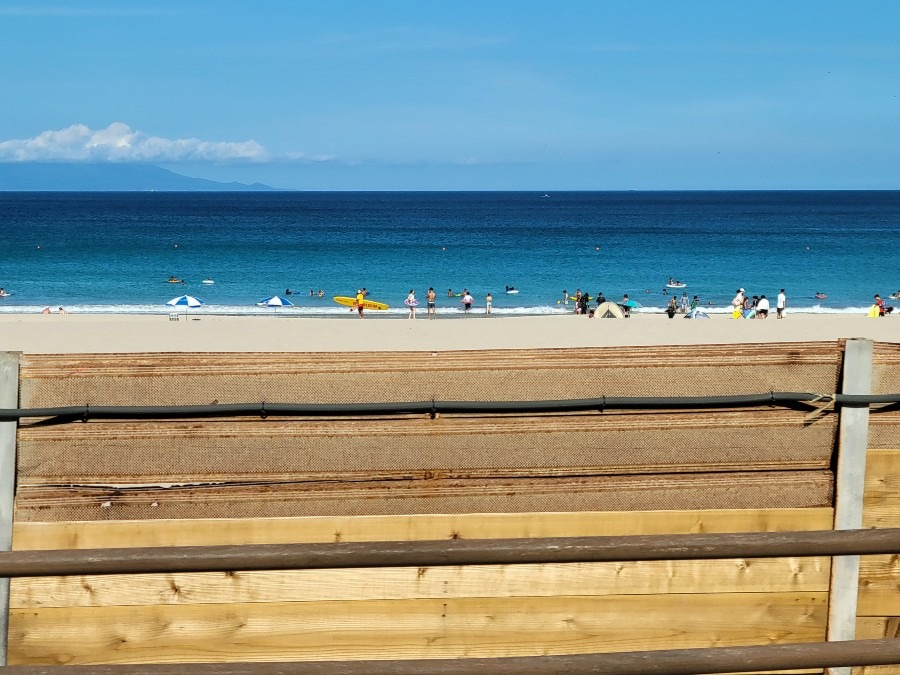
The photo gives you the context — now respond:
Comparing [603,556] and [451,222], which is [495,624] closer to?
[603,556]

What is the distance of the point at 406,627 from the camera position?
317 cm

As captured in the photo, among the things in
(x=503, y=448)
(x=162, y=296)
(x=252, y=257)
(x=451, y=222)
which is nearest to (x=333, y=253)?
(x=252, y=257)

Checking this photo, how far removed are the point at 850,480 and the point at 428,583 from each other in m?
1.39

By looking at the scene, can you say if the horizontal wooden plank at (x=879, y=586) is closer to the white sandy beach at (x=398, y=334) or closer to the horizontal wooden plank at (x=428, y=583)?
the horizontal wooden plank at (x=428, y=583)

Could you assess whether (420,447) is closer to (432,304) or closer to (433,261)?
(432,304)

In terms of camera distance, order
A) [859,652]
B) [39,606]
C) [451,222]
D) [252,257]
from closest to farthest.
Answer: [859,652]
[39,606]
[252,257]
[451,222]

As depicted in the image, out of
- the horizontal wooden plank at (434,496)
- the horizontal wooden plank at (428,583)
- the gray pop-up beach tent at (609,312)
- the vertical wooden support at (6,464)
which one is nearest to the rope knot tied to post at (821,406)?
the horizontal wooden plank at (434,496)

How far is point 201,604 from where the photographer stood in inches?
123

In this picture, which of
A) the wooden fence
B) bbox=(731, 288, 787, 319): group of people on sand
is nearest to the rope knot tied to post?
the wooden fence

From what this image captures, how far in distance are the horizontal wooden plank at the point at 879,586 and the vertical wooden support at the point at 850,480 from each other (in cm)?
4

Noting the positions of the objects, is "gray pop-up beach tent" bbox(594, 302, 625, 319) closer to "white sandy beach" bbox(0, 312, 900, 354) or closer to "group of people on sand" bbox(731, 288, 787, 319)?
"white sandy beach" bbox(0, 312, 900, 354)

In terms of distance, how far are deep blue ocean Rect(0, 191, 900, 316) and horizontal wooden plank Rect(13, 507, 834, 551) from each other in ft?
116

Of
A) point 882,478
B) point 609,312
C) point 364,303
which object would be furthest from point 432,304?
point 882,478

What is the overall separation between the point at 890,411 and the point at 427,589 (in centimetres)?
159
